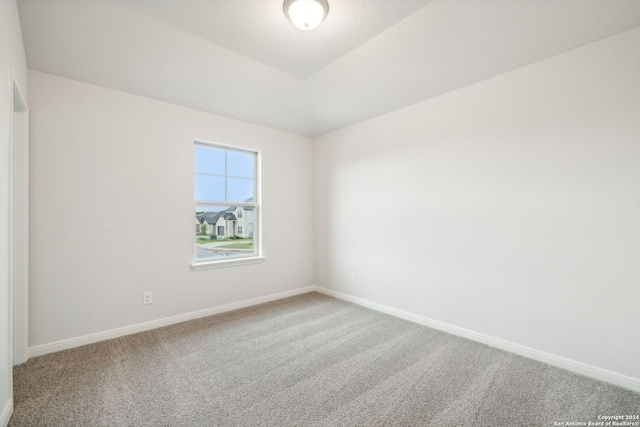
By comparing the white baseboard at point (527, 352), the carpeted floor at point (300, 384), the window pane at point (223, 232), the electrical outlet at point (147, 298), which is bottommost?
the carpeted floor at point (300, 384)

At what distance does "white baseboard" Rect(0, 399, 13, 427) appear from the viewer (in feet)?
4.87

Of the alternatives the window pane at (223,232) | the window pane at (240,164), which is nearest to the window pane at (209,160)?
the window pane at (240,164)

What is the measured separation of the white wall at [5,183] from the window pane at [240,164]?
6.63 ft

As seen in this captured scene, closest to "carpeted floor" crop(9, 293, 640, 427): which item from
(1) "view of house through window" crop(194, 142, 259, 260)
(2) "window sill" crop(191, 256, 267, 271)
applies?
(2) "window sill" crop(191, 256, 267, 271)

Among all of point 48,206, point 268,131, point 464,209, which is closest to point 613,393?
point 464,209

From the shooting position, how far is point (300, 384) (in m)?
1.93

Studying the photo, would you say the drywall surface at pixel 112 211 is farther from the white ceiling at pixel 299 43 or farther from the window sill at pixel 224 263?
the white ceiling at pixel 299 43

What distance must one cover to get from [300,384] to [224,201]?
2.35 m

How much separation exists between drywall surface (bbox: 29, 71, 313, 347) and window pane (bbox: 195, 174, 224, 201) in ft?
0.55

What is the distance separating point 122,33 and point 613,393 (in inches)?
168

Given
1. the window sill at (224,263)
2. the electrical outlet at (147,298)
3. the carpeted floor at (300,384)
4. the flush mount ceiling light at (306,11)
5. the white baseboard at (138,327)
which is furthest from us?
the window sill at (224,263)

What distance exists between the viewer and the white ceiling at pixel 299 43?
1847 millimetres

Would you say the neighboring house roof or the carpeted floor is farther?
the neighboring house roof

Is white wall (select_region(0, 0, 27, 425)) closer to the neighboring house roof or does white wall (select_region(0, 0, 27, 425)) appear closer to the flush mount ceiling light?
the flush mount ceiling light
